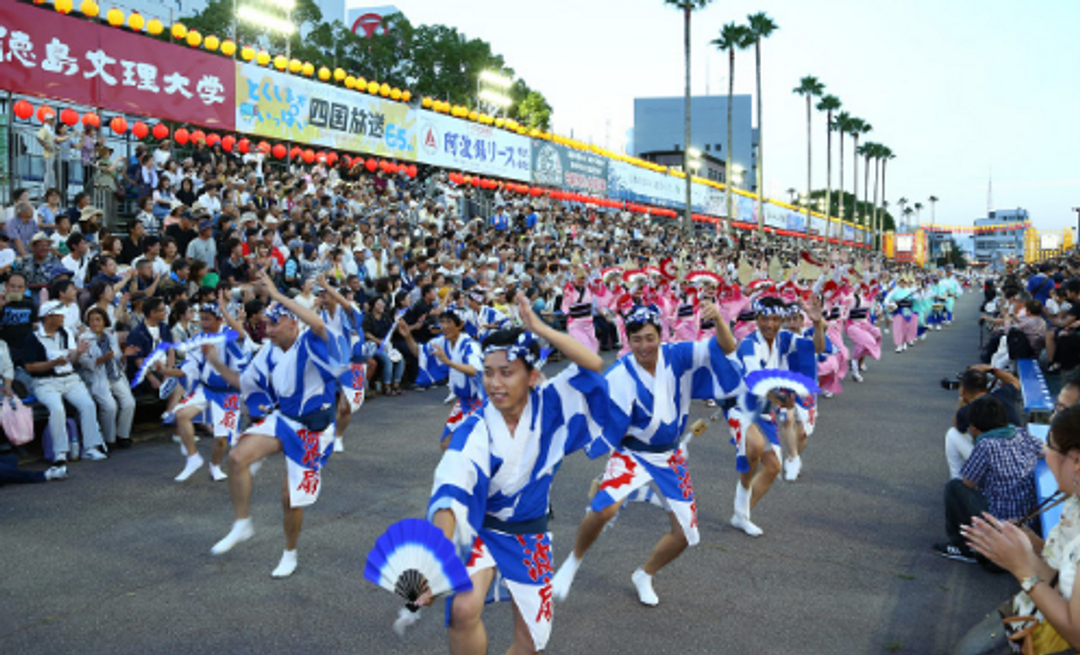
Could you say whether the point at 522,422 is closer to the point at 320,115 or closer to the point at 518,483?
the point at 518,483

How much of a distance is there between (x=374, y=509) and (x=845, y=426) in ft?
21.0

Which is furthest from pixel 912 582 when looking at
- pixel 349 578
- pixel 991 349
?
pixel 991 349

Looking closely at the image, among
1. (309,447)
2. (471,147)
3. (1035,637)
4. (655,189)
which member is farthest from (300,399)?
(655,189)

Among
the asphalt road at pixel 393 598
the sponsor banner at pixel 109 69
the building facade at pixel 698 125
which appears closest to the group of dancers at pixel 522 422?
the asphalt road at pixel 393 598

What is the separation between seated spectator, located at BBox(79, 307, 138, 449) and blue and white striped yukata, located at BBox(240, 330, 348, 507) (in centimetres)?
401

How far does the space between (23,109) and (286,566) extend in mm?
10831

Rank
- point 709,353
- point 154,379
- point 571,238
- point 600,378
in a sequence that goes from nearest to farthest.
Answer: point 600,378 < point 709,353 < point 154,379 < point 571,238

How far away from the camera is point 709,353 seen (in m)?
4.88

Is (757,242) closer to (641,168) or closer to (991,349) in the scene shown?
(641,168)

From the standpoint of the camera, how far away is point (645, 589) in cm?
486

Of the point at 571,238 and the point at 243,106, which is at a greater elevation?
the point at 243,106

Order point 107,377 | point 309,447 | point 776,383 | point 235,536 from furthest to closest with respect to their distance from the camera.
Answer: point 107,377
point 235,536
point 309,447
point 776,383

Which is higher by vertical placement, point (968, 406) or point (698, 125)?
point (698, 125)

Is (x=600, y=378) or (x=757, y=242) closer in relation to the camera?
(x=600, y=378)
